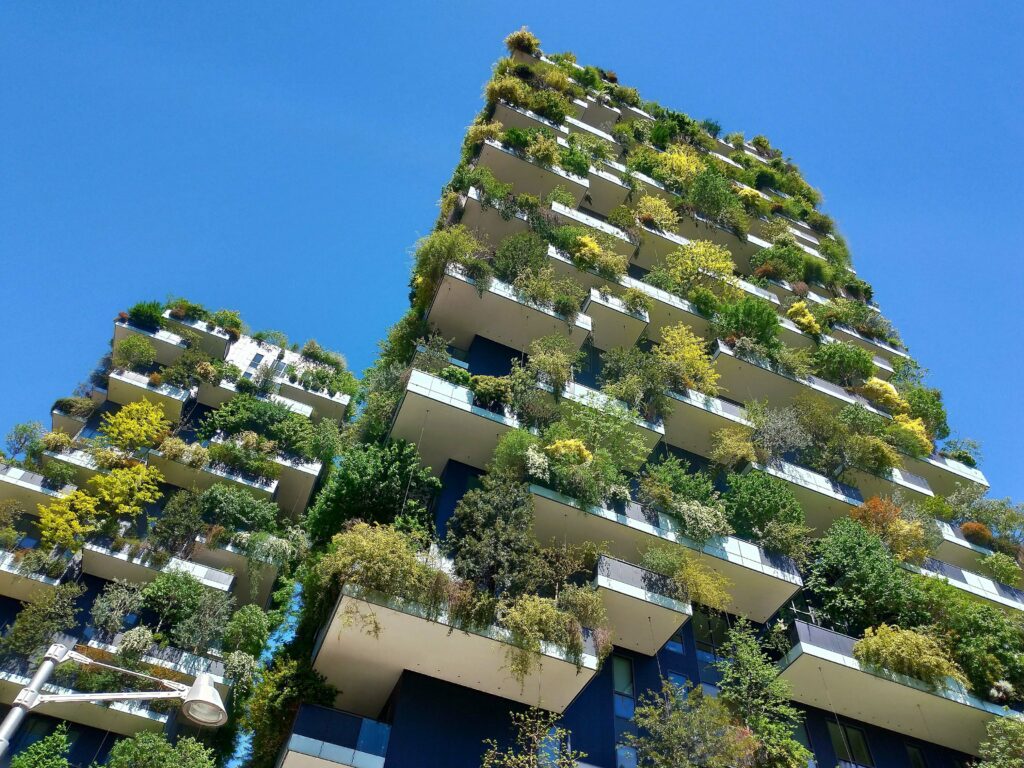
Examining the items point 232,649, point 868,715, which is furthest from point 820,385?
point 232,649

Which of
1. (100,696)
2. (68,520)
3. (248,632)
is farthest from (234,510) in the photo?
(100,696)

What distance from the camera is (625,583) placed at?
17.2m

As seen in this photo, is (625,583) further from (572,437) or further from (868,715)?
(868,715)

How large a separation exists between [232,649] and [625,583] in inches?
506

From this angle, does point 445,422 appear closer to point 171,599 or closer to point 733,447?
point 733,447

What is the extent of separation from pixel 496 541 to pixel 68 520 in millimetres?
16043

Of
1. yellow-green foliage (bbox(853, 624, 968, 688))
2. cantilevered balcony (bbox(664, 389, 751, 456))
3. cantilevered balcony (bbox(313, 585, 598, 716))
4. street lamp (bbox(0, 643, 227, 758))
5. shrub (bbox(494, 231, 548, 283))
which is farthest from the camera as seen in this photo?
shrub (bbox(494, 231, 548, 283))

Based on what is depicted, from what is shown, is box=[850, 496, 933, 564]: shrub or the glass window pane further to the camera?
box=[850, 496, 933, 564]: shrub

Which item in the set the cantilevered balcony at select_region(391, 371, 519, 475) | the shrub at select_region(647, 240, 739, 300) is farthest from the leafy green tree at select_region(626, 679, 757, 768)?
the shrub at select_region(647, 240, 739, 300)

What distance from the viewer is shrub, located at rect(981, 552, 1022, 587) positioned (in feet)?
79.1

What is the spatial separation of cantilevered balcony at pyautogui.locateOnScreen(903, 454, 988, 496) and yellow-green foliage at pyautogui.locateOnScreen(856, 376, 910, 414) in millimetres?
2071

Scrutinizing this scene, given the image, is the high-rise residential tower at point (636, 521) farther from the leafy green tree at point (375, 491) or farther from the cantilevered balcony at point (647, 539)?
the leafy green tree at point (375, 491)

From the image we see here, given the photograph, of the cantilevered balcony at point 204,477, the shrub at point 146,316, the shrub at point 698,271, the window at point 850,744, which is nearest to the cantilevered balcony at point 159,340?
the shrub at point 146,316

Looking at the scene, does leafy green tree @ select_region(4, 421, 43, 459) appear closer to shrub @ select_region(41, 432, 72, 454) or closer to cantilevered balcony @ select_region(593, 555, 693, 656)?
shrub @ select_region(41, 432, 72, 454)
